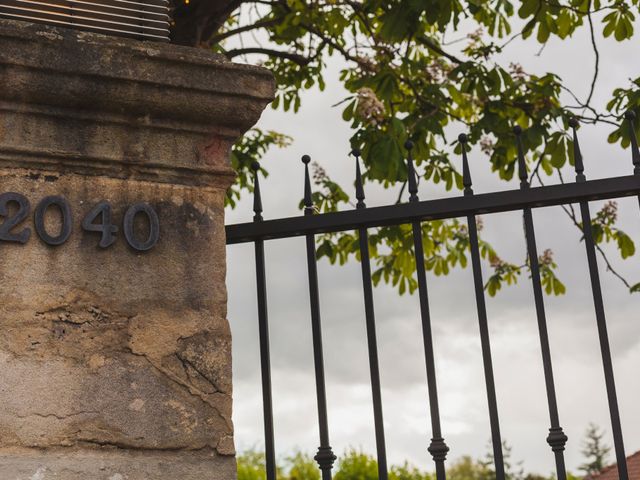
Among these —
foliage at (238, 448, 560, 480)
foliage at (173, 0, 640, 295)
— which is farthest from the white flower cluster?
foliage at (238, 448, 560, 480)

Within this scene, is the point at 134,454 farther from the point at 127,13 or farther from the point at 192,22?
the point at 192,22

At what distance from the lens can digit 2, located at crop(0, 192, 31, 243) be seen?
2.26 metres

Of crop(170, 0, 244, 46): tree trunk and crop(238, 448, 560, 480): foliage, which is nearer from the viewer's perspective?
crop(170, 0, 244, 46): tree trunk

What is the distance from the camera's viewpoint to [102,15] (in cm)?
259

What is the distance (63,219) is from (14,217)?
0.12 metres

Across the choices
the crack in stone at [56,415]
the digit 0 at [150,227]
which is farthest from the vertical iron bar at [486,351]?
the crack in stone at [56,415]

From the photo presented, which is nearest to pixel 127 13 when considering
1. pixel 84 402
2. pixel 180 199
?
pixel 180 199

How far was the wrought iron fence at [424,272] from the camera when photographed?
2697 mm

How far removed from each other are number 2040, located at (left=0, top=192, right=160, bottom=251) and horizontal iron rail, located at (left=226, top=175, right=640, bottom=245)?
0.52m

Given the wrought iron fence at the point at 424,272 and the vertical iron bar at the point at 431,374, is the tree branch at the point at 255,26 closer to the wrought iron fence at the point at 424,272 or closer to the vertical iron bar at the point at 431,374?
the wrought iron fence at the point at 424,272

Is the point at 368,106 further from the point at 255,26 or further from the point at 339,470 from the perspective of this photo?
the point at 339,470

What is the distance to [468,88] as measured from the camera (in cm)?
570

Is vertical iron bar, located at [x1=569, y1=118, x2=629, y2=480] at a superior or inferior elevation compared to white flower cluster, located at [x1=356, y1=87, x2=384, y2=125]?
inferior

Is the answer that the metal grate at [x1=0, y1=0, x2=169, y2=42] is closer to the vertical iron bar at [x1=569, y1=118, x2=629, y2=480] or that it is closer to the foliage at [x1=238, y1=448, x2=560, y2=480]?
the vertical iron bar at [x1=569, y1=118, x2=629, y2=480]
